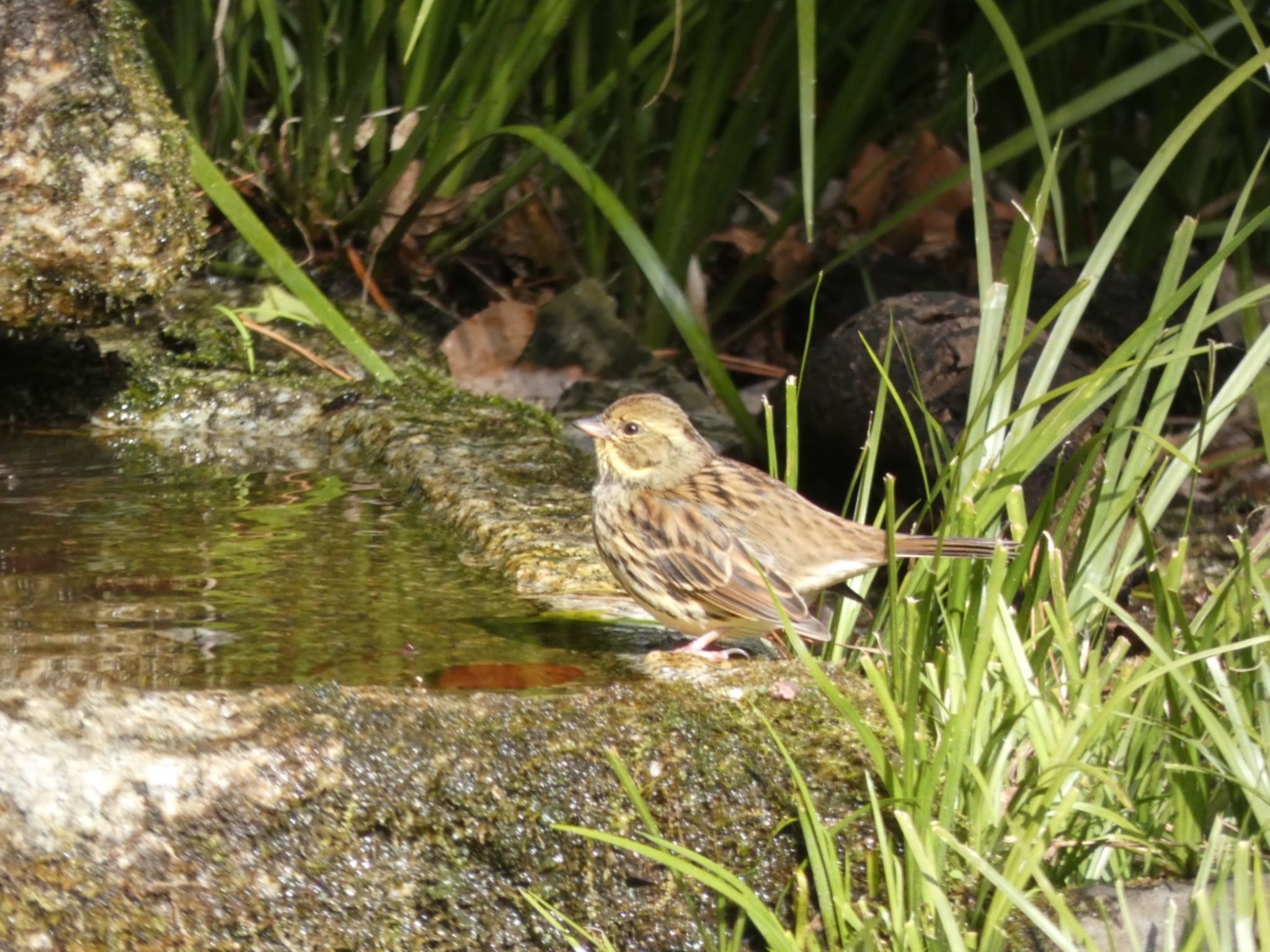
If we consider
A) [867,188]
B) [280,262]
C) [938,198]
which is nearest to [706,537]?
[280,262]

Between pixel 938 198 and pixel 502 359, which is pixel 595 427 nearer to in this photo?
pixel 502 359

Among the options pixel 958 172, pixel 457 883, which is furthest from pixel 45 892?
pixel 958 172

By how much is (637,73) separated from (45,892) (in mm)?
4570

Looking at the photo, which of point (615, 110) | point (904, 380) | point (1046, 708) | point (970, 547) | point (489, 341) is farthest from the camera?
point (615, 110)

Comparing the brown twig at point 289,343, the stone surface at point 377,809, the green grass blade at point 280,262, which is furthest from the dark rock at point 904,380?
the stone surface at point 377,809

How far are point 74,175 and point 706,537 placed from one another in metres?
1.70

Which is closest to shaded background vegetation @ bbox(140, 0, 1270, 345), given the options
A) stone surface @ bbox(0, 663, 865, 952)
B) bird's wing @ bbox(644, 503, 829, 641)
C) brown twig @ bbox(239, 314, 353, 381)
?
brown twig @ bbox(239, 314, 353, 381)

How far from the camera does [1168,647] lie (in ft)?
9.27

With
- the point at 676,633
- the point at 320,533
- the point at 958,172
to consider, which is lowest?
the point at 676,633

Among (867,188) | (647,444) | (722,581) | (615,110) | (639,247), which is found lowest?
(722,581)

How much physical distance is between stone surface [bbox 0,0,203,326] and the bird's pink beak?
3.46ft

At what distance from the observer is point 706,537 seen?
11.5 feet

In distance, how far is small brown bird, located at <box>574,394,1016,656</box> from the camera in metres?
3.33

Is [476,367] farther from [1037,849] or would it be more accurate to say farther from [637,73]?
[1037,849]
